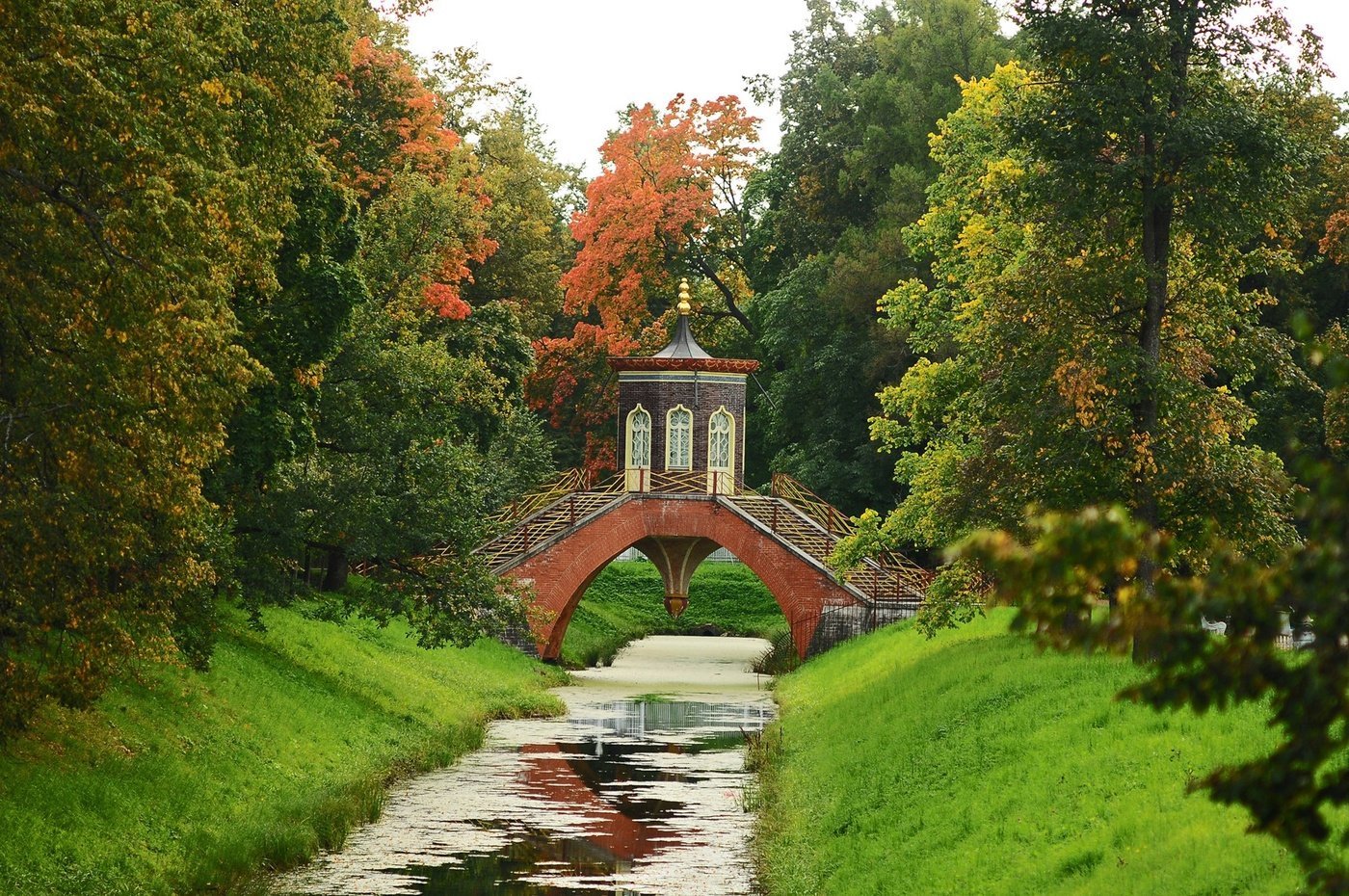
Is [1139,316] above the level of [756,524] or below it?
above

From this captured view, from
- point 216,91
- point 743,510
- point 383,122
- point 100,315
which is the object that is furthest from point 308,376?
point 743,510

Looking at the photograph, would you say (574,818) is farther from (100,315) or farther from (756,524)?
(756,524)

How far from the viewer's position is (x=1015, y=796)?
1698cm

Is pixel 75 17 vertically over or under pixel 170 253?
over

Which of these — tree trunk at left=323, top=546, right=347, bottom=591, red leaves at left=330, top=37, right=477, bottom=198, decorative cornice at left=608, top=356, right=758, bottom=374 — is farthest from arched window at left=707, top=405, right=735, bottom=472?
tree trunk at left=323, top=546, right=347, bottom=591

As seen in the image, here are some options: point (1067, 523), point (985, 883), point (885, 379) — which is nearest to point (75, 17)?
point (985, 883)

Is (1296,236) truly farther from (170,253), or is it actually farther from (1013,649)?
(170,253)

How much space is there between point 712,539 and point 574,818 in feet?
77.8

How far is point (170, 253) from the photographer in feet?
47.5

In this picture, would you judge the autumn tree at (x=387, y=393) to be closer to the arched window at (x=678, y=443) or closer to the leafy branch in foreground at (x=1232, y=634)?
the arched window at (x=678, y=443)

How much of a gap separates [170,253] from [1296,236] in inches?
613

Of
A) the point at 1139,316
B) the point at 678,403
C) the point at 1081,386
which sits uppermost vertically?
the point at 678,403

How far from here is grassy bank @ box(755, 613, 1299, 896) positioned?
1311cm

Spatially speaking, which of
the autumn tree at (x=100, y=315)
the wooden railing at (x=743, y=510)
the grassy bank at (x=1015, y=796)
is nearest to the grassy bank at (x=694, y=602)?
the wooden railing at (x=743, y=510)
